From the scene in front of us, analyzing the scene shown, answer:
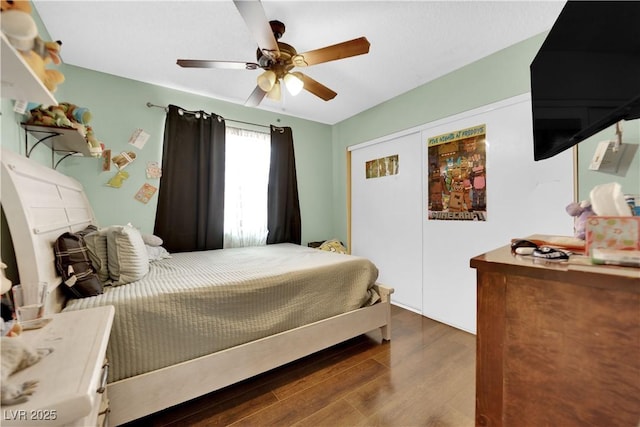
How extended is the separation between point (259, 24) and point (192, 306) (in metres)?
1.55

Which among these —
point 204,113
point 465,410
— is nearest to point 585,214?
point 465,410

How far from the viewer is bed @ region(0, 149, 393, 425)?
112 centimetres

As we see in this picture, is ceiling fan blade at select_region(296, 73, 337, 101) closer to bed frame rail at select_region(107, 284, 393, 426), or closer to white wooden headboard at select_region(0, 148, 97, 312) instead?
white wooden headboard at select_region(0, 148, 97, 312)

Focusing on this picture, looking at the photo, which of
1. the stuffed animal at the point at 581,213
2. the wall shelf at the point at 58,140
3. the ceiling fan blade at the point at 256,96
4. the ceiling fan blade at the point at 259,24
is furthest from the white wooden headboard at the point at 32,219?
the stuffed animal at the point at 581,213

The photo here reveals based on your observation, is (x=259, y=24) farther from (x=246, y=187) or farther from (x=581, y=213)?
(x=246, y=187)

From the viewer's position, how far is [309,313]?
175 cm

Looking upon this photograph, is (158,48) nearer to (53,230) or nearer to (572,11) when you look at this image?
(53,230)

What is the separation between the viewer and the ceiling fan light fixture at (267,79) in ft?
5.46

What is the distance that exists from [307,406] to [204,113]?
113 inches

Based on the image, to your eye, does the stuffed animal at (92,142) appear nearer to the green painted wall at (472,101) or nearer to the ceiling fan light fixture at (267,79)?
the ceiling fan light fixture at (267,79)

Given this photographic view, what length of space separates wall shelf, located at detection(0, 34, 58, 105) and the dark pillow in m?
0.77

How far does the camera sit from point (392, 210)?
2.97 meters

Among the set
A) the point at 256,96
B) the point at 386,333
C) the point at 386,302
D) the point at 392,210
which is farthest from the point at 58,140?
the point at 392,210

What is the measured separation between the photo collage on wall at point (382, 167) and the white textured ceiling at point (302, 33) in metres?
0.85
